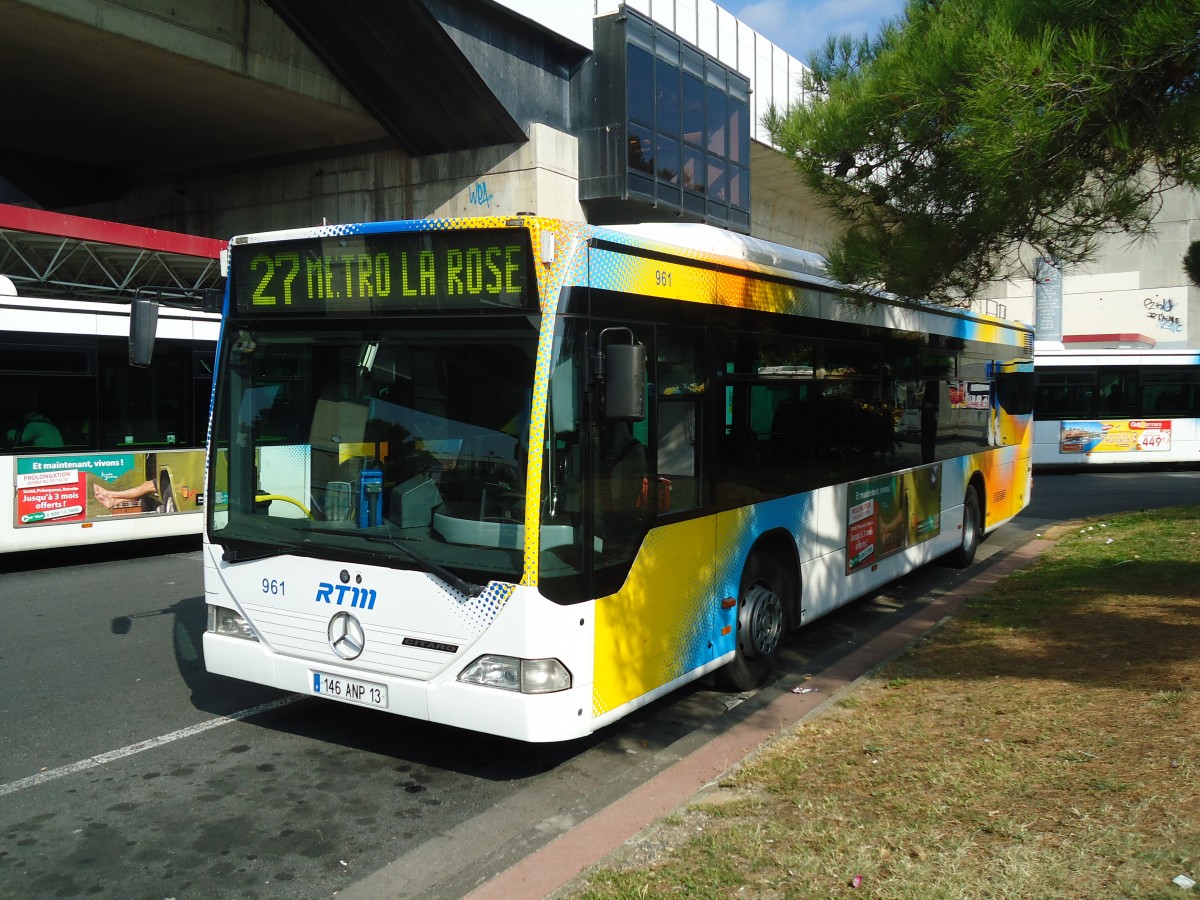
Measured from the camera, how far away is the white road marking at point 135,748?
5.36 metres

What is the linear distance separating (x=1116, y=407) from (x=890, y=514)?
1897 centimetres

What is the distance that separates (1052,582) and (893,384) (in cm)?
264

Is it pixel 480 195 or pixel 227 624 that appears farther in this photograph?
pixel 480 195

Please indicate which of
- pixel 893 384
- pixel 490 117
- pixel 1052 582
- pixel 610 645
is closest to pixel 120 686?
pixel 610 645

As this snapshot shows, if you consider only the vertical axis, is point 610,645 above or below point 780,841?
above

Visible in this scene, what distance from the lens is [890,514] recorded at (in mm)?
9258

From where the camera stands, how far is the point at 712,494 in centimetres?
626

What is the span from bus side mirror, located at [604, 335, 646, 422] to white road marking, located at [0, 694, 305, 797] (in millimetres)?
3235

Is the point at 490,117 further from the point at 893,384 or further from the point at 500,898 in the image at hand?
the point at 500,898

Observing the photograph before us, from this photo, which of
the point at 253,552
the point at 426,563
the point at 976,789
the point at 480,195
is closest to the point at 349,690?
the point at 426,563

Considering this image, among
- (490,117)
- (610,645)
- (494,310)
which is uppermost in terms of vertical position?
(490,117)

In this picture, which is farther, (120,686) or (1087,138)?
(120,686)

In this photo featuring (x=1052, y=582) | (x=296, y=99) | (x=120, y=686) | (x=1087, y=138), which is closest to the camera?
(x=1087, y=138)

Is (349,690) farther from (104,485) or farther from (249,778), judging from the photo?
(104,485)
